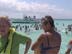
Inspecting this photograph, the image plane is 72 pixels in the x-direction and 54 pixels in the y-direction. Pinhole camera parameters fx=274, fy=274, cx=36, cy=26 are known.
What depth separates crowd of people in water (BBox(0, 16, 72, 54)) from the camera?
156 inches

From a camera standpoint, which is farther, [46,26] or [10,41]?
[46,26]

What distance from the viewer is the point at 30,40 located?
4.10m

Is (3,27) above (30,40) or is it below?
above

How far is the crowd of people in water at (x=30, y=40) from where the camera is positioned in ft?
13.0

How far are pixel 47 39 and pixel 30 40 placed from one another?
26 cm

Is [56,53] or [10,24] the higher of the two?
[10,24]

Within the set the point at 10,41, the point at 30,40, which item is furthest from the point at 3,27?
the point at 30,40

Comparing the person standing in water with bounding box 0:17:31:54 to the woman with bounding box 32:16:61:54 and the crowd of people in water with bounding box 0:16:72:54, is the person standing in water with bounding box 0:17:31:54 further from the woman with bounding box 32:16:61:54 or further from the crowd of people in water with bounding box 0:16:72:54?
the woman with bounding box 32:16:61:54

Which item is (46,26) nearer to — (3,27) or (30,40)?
(30,40)

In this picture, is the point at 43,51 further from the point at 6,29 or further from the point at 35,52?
the point at 6,29

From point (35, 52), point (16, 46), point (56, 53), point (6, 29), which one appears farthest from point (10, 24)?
point (56, 53)

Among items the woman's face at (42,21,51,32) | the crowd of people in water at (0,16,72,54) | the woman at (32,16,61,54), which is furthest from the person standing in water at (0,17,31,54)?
the woman's face at (42,21,51,32)

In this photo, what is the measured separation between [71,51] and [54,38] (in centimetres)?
42

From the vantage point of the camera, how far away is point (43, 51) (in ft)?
13.8
